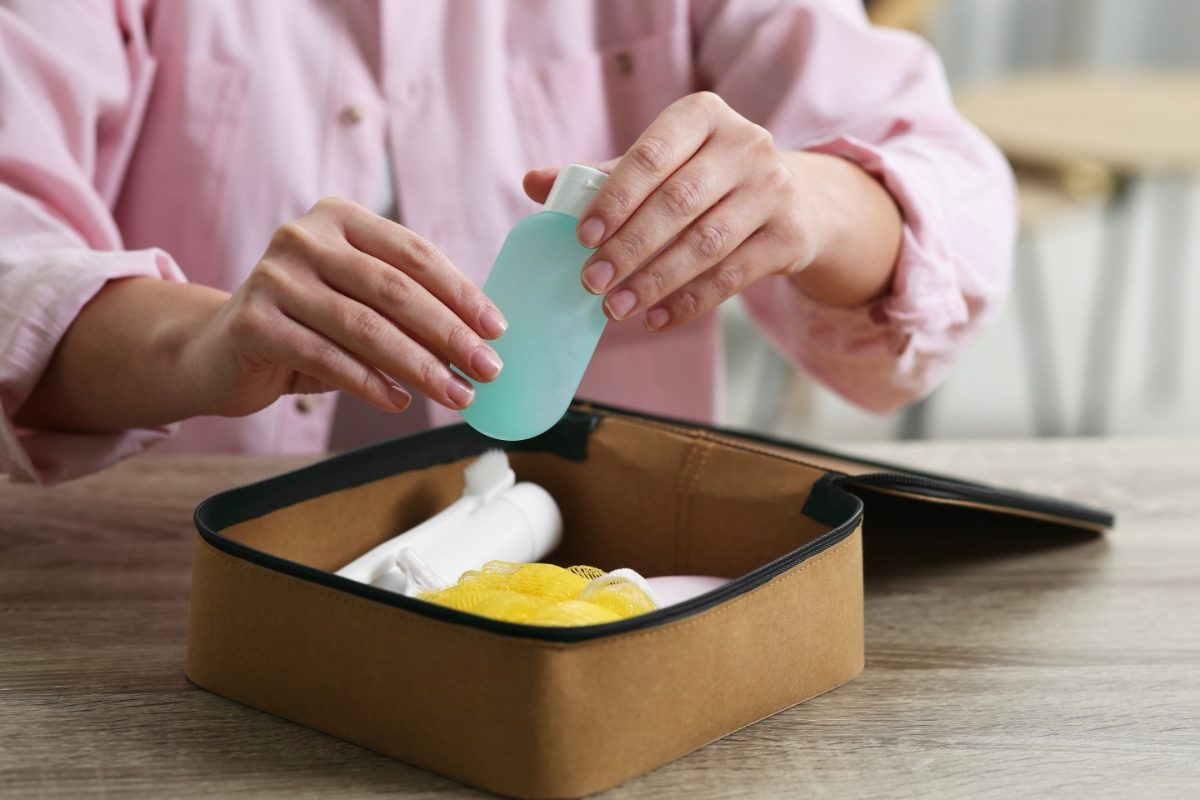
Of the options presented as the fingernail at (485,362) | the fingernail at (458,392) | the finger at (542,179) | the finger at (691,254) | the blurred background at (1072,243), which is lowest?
the blurred background at (1072,243)

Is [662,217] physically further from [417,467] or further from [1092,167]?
[1092,167]

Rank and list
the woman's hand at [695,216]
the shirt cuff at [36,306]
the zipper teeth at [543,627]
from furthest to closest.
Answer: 1. the shirt cuff at [36,306]
2. the woman's hand at [695,216]
3. the zipper teeth at [543,627]

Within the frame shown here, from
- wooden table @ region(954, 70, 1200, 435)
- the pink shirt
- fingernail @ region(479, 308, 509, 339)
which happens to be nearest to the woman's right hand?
fingernail @ region(479, 308, 509, 339)

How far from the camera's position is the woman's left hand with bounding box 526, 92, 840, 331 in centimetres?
58

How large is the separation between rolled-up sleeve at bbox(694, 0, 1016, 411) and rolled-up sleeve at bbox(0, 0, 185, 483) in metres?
0.44

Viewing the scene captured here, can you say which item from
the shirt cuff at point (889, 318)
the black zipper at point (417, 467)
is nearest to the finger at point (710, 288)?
the black zipper at point (417, 467)

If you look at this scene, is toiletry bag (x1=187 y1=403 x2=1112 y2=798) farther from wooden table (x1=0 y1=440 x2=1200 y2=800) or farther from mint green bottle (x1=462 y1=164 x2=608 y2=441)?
mint green bottle (x1=462 y1=164 x2=608 y2=441)

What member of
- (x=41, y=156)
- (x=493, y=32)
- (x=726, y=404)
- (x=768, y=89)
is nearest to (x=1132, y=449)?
(x=768, y=89)

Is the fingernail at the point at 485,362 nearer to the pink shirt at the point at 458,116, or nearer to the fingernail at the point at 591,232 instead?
the fingernail at the point at 591,232

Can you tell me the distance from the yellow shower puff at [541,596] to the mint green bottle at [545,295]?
80 millimetres

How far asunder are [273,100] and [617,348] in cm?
34

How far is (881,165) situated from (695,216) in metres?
0.27

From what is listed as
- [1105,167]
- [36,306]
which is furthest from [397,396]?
[1105,167]

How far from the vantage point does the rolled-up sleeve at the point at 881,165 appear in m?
0.87
